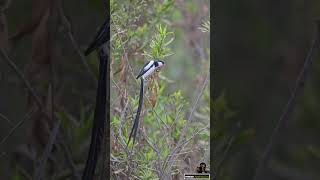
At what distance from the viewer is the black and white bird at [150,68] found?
2.58 meters

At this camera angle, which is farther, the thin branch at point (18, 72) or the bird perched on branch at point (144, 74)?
the bird perched on branch at point (144, 74)

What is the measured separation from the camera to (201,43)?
2559 millimetres

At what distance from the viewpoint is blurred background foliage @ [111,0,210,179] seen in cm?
257

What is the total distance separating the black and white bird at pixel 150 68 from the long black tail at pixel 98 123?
0.20 metres

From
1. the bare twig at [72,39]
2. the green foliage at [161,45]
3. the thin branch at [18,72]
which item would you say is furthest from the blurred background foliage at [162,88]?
the thin branch at [18,72]

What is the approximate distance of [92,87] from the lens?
8.02 feet
